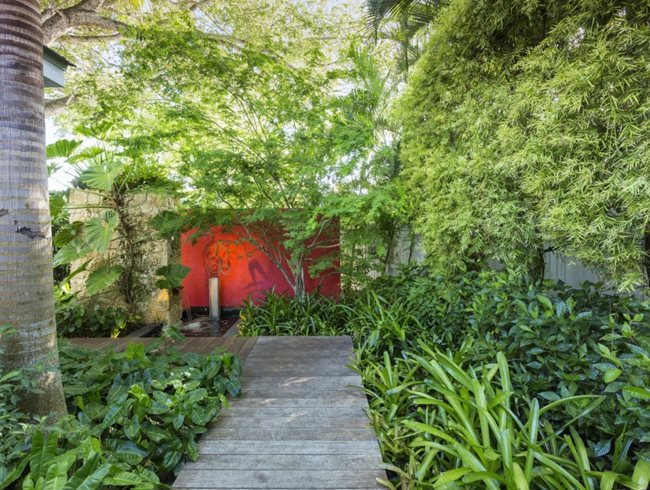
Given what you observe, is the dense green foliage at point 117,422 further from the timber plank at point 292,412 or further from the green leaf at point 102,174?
the green leaf at point 102,174

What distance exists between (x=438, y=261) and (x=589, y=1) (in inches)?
81.8

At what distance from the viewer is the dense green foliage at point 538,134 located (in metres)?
1.69

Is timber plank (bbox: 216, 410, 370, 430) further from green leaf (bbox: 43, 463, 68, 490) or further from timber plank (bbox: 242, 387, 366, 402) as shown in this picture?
green leaf (bbox: 43, 463, 68, 490)

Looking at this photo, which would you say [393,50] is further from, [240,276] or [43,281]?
[43,281]

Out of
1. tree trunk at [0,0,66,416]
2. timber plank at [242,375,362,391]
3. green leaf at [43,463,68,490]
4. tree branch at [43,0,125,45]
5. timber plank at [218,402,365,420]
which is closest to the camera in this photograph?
green leaf at [43,463,68,490]

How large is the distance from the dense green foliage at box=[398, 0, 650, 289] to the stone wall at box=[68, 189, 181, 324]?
3.57 m

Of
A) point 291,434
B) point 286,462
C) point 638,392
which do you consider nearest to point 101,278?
point 291,434

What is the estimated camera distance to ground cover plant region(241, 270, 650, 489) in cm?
133

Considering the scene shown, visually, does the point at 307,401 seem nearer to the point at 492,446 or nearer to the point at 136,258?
the point at 492,446

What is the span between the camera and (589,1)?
70.6 inches

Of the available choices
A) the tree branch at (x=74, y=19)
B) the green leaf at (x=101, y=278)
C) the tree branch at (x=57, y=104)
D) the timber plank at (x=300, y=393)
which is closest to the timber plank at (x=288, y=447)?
the timber plank at (x=300, y=393)

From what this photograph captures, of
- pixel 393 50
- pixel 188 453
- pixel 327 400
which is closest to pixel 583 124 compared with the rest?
pixel 327 400

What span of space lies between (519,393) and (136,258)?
4.63 metres

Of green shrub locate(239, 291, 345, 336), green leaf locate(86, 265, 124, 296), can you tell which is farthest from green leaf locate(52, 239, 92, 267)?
green shrub locate(239, 291, 345, 336)
